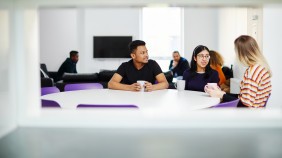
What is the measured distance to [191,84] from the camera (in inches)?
134

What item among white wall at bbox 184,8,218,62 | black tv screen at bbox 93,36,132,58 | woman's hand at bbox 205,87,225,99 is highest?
white wall at bbox 184,8,218,62

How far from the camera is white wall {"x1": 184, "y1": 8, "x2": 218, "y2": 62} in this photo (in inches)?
386

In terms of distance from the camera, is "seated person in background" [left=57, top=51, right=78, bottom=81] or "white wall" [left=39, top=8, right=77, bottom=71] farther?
"white wall" [left=39, top=8, right=77, bottom=71]

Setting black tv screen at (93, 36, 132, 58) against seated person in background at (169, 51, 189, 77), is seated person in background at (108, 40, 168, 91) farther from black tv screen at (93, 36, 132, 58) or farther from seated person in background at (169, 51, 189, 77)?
black tv screen at (93, 36, 132, 58)

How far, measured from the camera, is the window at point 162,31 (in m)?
9.64

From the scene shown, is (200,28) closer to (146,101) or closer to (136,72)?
(136,72)

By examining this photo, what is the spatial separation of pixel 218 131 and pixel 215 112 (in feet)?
0.13

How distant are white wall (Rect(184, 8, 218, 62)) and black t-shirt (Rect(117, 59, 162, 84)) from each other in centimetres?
650

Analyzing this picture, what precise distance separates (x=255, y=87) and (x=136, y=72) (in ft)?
4.42

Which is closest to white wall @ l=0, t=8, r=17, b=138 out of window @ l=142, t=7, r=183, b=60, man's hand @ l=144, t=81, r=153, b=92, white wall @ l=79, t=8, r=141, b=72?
man's hand @ l=144, t=81, r=153, b=92

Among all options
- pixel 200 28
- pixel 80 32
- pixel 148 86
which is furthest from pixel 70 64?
pixel 148 86

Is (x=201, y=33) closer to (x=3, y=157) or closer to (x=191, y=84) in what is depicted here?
(x=191, y=84)

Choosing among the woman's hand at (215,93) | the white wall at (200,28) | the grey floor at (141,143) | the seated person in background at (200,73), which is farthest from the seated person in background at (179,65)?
the grey floor at (141,143)

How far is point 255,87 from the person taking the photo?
252cm
